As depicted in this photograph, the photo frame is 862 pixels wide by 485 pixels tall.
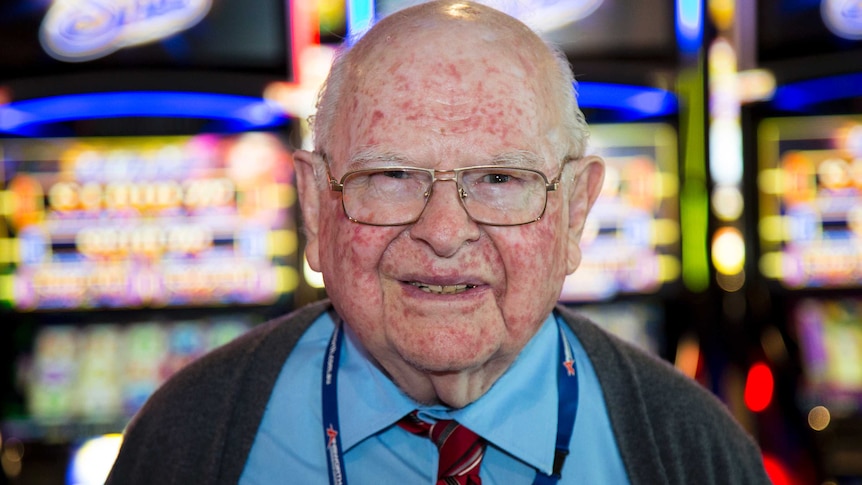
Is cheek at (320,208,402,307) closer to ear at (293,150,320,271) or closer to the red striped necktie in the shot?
ear at (293,150,320,271)

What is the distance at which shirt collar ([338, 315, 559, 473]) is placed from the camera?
1.66 metres

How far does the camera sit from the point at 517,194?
1556 millimetres

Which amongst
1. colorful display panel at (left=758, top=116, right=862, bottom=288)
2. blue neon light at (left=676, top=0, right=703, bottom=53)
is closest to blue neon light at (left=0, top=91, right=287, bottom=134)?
blue neon light at (left=676, top=0, right=703, bottom=53)

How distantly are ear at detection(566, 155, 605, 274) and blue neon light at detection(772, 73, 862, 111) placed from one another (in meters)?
2.73

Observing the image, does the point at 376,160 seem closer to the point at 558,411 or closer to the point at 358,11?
the point at 558,411

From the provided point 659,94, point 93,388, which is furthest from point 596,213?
point 93,388

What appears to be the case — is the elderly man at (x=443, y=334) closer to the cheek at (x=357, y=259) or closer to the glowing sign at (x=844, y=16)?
the cheek at (x=357, y=259)

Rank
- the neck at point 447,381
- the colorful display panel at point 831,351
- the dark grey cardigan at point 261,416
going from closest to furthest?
the neck at point 447,381 < the dark grey cardigan at point 261,416 < the colorful display panel at point 831,351

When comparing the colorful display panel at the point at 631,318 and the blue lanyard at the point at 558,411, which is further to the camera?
the colorful display panel at the point at 631,318

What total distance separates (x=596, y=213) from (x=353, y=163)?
2740 mm

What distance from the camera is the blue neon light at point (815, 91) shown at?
4.15m

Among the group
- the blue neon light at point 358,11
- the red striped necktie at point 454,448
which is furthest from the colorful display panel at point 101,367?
the red striped necktie at point 454,448

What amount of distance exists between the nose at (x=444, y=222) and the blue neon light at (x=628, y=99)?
2.77m

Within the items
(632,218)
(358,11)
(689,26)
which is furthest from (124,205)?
(689,26)
